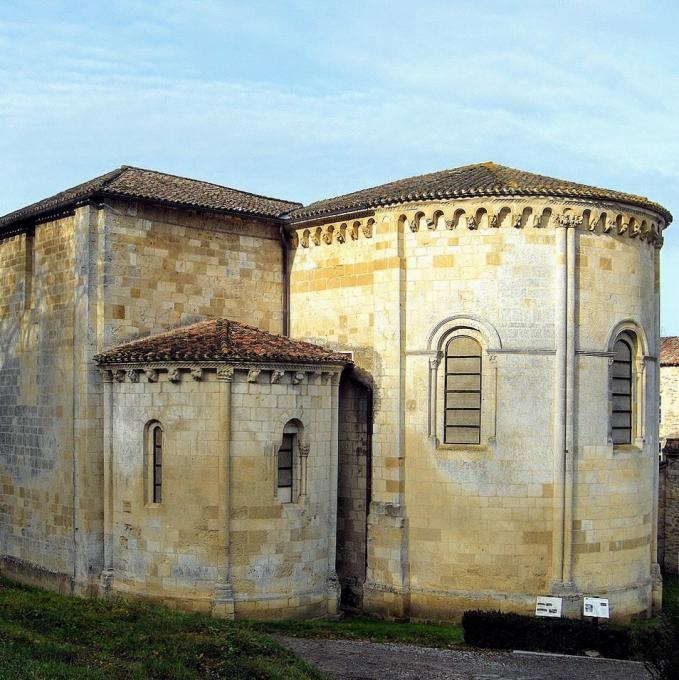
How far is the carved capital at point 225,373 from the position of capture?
18484mm

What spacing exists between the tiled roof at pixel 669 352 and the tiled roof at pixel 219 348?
24902mm

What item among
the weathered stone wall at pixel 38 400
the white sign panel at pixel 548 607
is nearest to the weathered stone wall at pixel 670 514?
the white sign panel at pixel 548 607

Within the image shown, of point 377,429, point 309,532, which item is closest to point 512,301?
point 377,429

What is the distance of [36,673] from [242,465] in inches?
262

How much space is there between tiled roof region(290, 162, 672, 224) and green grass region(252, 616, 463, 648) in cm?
856

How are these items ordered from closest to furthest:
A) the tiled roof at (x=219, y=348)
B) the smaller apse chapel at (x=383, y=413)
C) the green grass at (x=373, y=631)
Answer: the green grass at (x=373, y=631) < the tiled roof at (x=219, y=348) < the smaller apse chapel at (x=383, y=413)

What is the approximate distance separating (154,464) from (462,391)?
21.0ft

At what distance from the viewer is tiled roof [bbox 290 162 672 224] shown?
19.2 m

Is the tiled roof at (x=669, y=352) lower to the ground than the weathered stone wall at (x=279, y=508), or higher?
higher

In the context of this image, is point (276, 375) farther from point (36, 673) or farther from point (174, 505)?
point (36, 673)

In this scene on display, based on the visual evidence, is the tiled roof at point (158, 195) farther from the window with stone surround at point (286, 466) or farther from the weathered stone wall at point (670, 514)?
the weathered stone wall at point (670, 514)

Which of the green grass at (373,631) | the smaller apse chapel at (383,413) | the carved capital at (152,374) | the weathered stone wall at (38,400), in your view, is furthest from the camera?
the weathered stone wall at (38,400)

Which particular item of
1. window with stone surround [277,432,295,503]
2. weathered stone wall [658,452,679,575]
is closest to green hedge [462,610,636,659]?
Answer: window with stone surround [277,432,295,503]

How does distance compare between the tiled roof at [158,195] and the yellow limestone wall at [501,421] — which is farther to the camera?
the tiled roof at [158,195]
